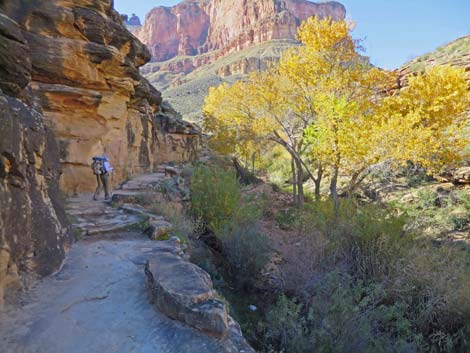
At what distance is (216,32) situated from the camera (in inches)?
4798

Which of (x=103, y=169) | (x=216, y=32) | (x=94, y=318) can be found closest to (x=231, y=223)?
(x=103, y=169)

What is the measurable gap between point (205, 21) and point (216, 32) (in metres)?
14.8

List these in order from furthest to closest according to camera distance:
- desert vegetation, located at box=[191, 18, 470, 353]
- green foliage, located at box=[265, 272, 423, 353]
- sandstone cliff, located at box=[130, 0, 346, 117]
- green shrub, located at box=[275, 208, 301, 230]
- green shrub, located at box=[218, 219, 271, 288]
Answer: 1. sandstone cliff, located at box=[130, 0, 346, 117]
2. green shrub, located at box=[275, 208, 301, 230]
3. green shrub, located at box=[218, 219, 271, 288]
4. desert vegetation, located at box=[191, 18, 470, 353]
5. green foliage, located at box=[265, 272, 423, 353]

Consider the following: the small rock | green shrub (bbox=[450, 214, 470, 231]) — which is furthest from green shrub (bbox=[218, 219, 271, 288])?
green shrub (bbox=[450, 214, 470, 231])

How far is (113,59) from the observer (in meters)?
7.99

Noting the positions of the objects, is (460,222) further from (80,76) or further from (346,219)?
(80,76)

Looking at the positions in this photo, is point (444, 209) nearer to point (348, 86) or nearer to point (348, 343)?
point (348, 86)

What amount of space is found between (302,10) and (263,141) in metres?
126

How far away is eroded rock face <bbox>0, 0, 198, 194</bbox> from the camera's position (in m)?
7.06

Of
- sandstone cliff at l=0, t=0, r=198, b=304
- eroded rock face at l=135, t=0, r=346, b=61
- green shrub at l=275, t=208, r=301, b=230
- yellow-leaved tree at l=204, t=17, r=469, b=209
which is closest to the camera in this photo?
sandstone cliff at l=0, t=0, r=198, b=304

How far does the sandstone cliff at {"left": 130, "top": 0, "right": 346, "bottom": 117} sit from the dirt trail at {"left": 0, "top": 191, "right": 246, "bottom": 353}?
195ft

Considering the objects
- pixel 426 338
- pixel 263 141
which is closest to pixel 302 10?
pixel 263 141

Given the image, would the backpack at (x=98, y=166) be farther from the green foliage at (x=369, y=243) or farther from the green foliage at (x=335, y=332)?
the green foliage at (x=369, y=243)

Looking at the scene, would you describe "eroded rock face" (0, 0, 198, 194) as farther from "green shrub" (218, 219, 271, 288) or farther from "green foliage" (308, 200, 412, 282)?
"green foliage" (308, 200, 412, 282)
